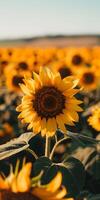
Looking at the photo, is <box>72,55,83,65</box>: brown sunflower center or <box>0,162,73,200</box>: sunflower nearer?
<box>0,162,73,200</box>: sunflower

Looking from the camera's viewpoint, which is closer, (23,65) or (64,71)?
(64,71)

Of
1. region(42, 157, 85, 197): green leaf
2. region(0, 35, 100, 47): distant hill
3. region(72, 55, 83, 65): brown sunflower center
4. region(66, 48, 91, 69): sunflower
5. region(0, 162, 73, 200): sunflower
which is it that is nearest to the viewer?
region(0, 162, 73, 200): sunflower

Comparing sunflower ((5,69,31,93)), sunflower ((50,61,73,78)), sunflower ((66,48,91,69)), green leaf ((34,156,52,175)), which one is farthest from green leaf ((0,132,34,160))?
sunflower ((66,48,91,69))

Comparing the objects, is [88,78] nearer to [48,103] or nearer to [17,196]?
[48,103]

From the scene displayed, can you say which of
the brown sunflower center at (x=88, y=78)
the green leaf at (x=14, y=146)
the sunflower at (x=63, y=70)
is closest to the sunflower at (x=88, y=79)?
the brown sunflower center at (x=88, y=78)

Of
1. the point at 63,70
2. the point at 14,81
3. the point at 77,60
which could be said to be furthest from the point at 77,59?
the point at 14,81

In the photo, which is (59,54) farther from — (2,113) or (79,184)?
(79,184)

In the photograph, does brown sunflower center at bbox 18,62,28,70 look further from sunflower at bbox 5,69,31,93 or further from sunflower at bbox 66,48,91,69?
sunflower at bbox 5,69,31,93

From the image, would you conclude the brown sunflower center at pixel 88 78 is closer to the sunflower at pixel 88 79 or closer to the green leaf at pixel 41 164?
the sunflower at pixel 88 79
